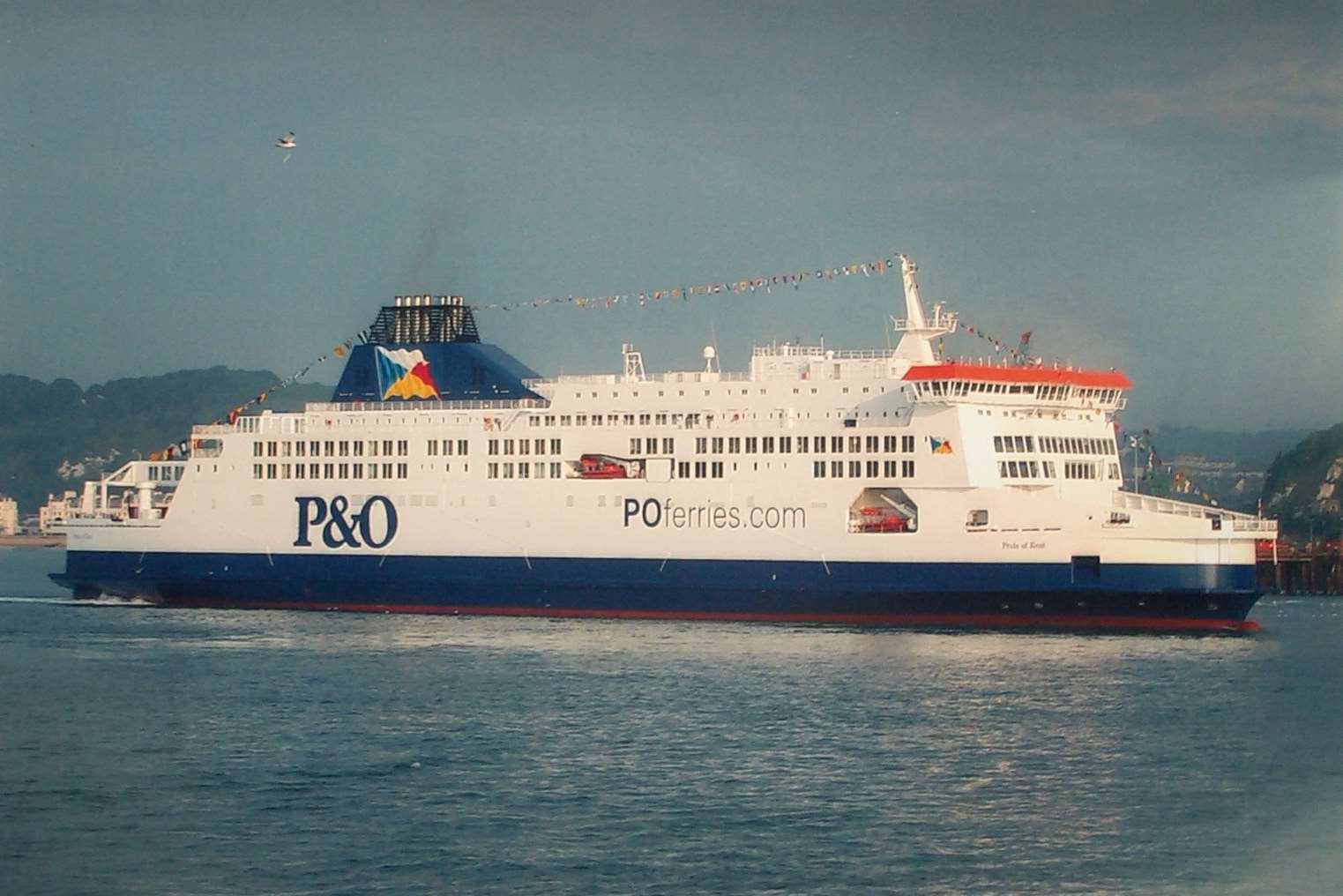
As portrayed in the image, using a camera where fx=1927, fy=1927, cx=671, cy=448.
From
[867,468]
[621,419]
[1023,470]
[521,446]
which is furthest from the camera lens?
[521,446]

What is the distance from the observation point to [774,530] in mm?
40062

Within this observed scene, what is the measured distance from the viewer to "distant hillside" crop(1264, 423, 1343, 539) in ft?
287

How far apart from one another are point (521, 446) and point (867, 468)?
7922 millimetres

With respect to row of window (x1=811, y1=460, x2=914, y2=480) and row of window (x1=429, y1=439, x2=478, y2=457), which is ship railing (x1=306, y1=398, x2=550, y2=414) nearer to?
row of window (x1=429, y1=439, x2=478, y2=457)

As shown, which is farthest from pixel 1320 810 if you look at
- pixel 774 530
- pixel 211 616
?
pixel 211 616

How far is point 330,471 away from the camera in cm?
4406

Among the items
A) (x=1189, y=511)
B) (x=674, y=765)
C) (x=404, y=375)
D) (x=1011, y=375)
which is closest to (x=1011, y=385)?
(x=1011, y=375)

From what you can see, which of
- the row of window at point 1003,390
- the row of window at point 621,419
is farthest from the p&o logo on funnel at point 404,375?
the row of window at point 1003,390

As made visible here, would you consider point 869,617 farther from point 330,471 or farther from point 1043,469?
point 330,471

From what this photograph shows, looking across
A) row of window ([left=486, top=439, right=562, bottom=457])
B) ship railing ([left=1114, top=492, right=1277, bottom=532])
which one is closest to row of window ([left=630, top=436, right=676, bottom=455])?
row of window ([left=486, top=439, right=562, bottom=457])

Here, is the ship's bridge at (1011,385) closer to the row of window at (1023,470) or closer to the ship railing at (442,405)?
the row of window at (1023,470)

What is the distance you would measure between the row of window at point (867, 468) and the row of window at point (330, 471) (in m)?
9.64

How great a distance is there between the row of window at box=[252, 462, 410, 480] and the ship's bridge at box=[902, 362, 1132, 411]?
11.9 m

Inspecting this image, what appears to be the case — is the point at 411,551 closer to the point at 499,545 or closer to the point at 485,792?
the point at 499,545
